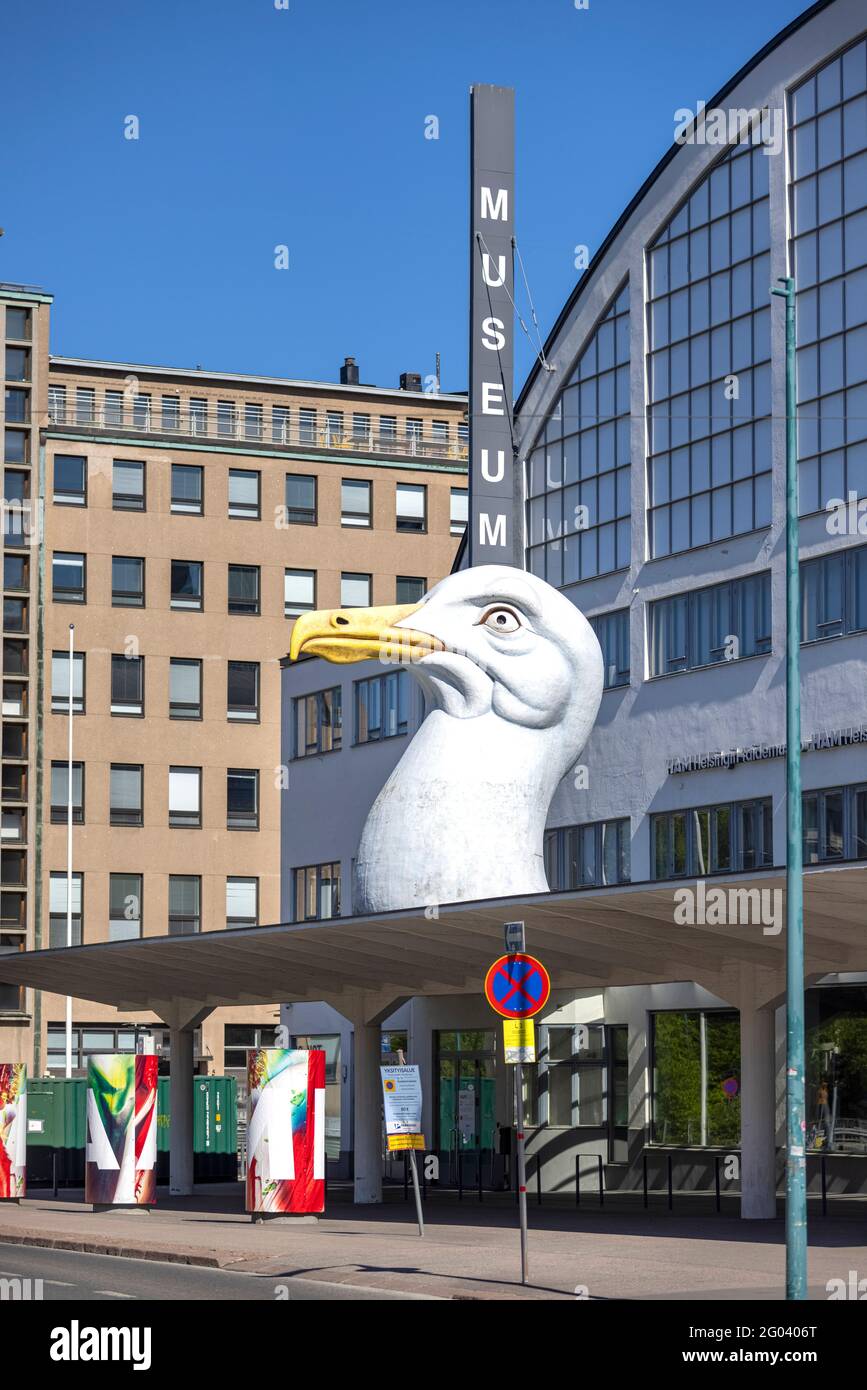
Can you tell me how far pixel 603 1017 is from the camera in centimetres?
4275

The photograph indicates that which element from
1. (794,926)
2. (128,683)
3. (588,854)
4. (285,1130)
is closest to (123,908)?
(128,683)

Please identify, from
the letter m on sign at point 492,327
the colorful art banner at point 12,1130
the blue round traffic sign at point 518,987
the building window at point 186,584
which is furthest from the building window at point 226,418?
the blue round traffic sign at point 518,987

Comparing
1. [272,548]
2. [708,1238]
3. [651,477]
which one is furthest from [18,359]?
[708,1238]

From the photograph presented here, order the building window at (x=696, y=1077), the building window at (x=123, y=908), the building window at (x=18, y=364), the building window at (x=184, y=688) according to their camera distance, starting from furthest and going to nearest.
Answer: the building window at (x=184, y=688) < the building window at (x=18, y=364) < the building window at (x=123, y=908) < the building window at (x=696, y=1077)

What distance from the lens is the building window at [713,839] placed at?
126 feet

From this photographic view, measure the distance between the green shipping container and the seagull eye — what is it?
14.1 m

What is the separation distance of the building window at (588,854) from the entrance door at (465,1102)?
371 centimetres

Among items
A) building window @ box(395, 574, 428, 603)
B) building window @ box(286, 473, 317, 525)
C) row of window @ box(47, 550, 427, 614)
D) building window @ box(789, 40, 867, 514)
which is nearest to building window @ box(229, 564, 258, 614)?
row of window @ box(47, 550, 427, 614)

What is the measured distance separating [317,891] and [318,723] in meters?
3.87

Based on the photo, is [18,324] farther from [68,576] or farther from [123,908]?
[123,908]

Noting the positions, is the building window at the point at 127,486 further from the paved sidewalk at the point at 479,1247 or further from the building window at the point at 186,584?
the paved sidewalk at the point at 479,1247

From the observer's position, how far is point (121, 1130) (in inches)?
1330
